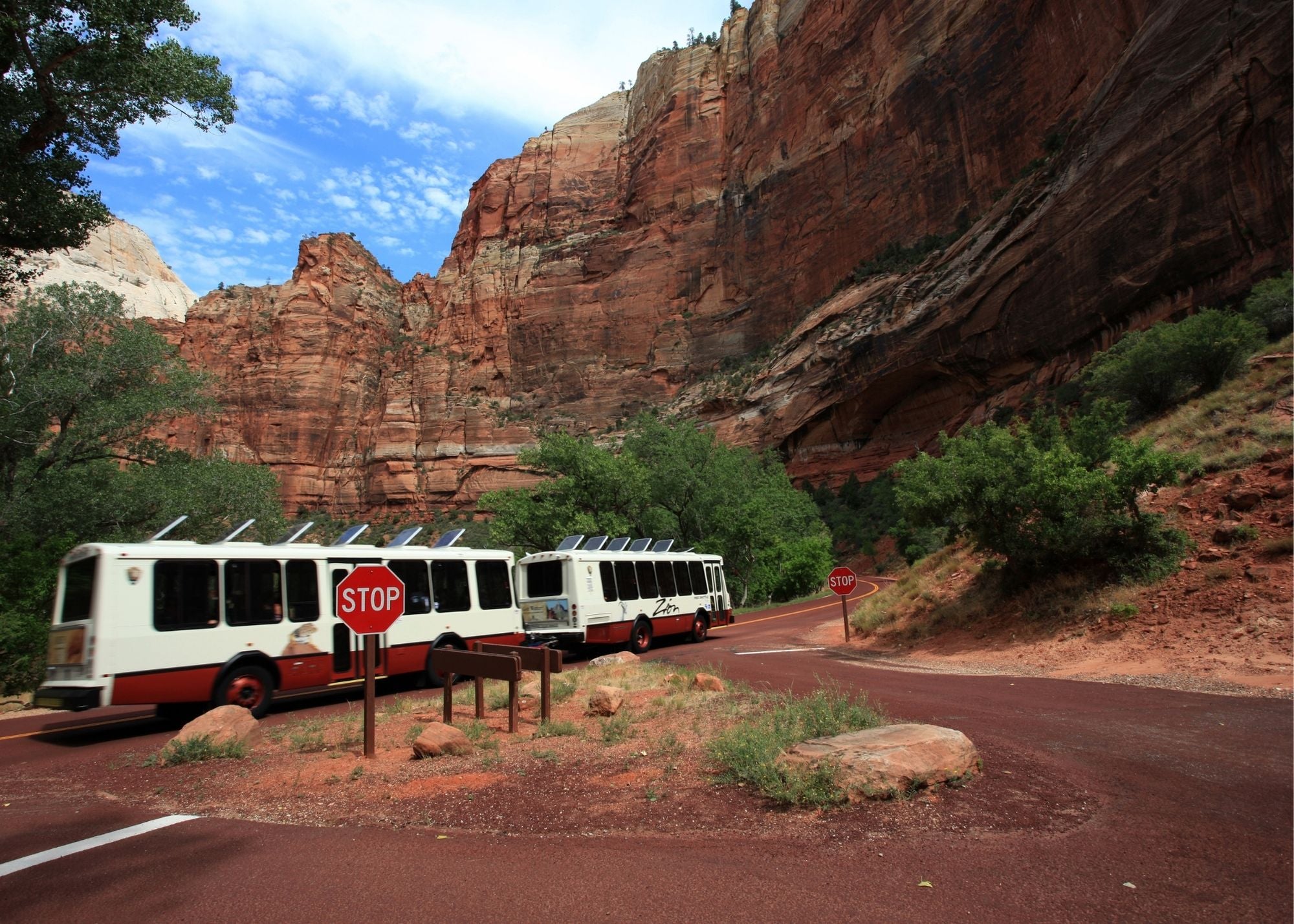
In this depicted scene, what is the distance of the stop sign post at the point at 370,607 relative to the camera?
664cm

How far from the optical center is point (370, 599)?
268 inches

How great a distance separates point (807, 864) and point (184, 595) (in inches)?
349

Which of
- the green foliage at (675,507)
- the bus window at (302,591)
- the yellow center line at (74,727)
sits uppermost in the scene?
the green foliage at (675,507)

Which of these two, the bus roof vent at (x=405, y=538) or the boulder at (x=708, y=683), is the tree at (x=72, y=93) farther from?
the boulder at (x=708, y=683)

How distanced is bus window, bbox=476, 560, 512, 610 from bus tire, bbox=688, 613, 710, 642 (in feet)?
24.2

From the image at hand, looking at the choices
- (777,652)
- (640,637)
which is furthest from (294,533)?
(777,652)

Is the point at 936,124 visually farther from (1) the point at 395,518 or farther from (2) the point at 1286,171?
(1) the point at 395,518

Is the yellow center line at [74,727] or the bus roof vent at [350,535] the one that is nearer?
the yellow center line at [74,727]

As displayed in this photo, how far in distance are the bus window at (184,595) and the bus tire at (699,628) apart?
12970mm

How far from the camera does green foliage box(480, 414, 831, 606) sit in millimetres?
32438

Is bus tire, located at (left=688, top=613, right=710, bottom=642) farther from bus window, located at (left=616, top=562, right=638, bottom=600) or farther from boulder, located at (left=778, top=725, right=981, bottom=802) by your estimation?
boulder, located at (left=778, top=725, right=981, bottom=802)

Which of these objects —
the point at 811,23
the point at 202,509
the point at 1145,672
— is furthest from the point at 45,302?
the point at 811,23

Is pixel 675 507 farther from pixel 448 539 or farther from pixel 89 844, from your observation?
pixel 89 844

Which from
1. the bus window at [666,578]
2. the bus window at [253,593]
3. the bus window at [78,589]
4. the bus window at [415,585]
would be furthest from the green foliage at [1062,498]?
the bus window at [78,589]
